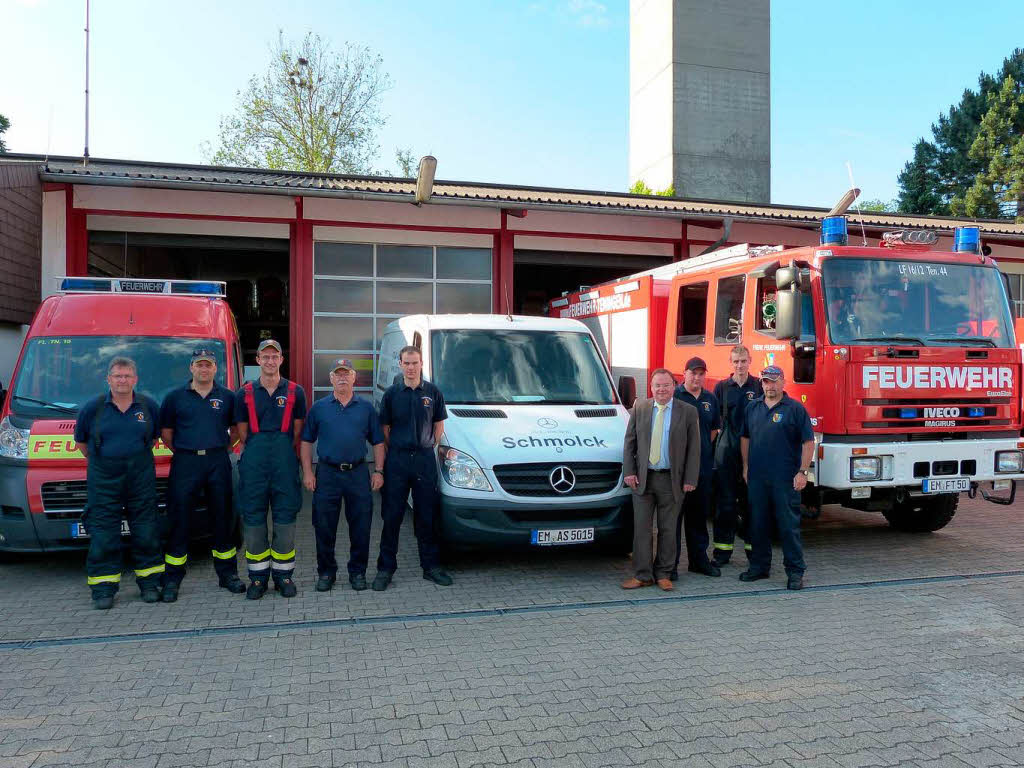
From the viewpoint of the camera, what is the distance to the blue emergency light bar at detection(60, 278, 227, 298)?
24.2ft

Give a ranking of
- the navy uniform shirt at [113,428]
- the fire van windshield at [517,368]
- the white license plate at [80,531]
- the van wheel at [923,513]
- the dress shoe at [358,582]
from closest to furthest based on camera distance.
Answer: the navy uniform shirt at [113,428] → the white license plate at [80,531] → the dress shoe at [358,582] → the fire van windshield at [517,368] → the van wheel at [923,513]

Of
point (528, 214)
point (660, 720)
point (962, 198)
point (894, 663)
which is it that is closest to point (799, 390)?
point (894, 663)

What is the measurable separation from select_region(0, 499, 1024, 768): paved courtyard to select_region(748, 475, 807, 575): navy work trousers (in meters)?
0.23

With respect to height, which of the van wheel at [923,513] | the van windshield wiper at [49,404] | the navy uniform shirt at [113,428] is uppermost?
the van windshield wiper at [49,404]

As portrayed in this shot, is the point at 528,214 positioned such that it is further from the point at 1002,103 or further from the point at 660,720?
the point at 1002,103

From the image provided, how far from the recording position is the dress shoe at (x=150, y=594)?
5574mm

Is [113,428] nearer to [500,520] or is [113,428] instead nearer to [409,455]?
[409,455]

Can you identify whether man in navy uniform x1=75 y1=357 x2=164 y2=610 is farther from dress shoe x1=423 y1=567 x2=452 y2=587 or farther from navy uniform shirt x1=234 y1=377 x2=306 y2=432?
dress shoe x1=423 y1=567 x2=452 y2=587

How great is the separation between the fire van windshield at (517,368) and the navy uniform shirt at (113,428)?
244 cm

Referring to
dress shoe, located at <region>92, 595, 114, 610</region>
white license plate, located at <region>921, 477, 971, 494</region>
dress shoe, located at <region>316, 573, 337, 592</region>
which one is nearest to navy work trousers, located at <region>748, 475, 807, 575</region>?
white license plate, located at <region>921, 477, 971, 494</region>

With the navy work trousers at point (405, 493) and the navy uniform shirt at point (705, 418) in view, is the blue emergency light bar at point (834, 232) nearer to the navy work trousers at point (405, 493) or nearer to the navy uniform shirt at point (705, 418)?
the navy uniform shirt at point (705, 418)

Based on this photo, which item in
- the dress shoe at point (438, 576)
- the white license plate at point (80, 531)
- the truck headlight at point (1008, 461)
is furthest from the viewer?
the truck headlight at point (1008, 461)

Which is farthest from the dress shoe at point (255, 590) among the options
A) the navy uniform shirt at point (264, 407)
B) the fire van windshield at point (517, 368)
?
the fire van windshield at point (517, 368)

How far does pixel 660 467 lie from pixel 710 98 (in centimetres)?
4051
